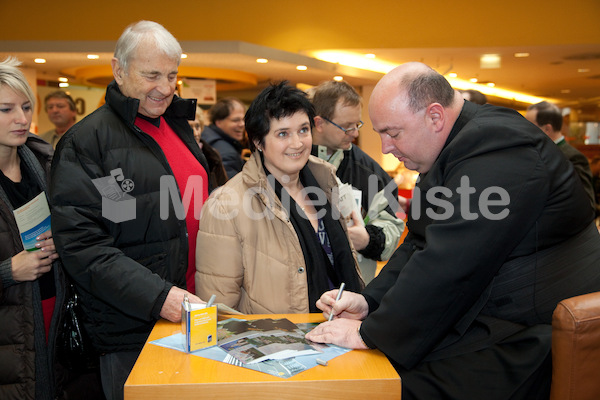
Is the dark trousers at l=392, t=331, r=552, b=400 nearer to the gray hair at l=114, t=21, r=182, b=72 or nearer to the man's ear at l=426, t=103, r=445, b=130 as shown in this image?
the man's ear at l=426, t=103, r=445, b=130

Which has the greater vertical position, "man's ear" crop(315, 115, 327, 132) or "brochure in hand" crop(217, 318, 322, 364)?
"man's ear" crop(315, 115, 327, 132)

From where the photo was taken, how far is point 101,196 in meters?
1.91

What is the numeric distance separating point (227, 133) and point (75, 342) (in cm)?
316

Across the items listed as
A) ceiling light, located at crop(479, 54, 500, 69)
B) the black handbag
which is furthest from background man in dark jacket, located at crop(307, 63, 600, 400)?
ceiling light, located at crop(479, 54, 500, 69)

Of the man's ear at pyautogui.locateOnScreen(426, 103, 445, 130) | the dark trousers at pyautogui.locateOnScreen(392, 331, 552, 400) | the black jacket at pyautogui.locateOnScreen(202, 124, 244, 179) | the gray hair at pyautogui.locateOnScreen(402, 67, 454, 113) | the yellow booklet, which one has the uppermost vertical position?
the gray hair at pyautogui.locateOnScreen(402, 67, 454, 113)

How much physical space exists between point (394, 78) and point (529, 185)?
537 mm

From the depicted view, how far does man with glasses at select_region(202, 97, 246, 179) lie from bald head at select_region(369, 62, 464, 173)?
3.06 metres

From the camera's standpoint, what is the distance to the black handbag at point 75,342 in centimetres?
205

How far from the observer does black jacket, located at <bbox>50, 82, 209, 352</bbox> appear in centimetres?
186

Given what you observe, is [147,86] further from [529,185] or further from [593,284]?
[593,284]

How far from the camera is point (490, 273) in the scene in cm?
147

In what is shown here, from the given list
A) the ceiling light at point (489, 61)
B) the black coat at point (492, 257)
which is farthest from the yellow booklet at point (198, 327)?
the ceiling light at point (489, 61)

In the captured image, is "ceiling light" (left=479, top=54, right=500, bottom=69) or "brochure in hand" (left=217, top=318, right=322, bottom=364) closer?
"brochure in hand" (left=217, top=318, right=322, bottom=364)

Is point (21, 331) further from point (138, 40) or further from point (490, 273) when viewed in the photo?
point (490, 273)
